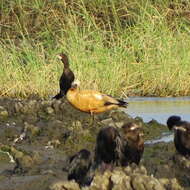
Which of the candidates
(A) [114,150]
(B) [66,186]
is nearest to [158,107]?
(A) [114,150]

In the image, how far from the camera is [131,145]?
9023mm

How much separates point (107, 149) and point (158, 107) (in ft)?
23.0

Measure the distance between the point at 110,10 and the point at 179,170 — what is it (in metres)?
13.7

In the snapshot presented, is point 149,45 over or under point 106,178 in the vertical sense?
under

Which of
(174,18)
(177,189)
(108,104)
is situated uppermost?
(177,189)

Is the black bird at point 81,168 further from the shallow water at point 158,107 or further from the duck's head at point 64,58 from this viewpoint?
the duck's head at point 64,58

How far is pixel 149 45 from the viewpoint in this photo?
17.8m

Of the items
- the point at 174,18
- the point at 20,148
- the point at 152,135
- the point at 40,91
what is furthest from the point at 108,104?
the point at 174,18

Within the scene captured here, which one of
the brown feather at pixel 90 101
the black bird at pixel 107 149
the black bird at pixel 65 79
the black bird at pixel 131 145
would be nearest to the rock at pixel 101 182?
the black bird at pixel 107 149

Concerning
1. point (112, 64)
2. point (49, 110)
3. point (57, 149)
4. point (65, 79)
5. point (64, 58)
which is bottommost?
point (112, 64)

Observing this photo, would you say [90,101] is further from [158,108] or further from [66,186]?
[66,186]

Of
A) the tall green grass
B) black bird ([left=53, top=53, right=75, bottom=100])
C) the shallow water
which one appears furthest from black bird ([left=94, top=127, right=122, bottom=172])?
the tall green grass

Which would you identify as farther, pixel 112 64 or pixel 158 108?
pixel 112 64

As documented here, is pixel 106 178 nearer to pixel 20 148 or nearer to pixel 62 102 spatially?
pixel 20 148
